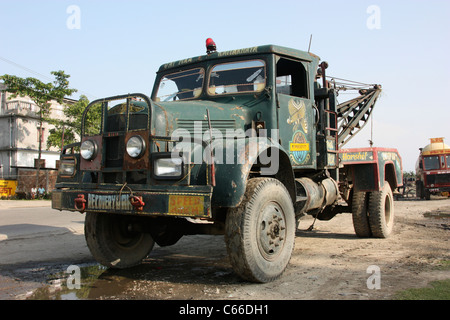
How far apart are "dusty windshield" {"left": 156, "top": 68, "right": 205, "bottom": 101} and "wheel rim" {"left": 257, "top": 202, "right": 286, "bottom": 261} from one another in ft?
6.95

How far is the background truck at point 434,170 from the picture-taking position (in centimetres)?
2106

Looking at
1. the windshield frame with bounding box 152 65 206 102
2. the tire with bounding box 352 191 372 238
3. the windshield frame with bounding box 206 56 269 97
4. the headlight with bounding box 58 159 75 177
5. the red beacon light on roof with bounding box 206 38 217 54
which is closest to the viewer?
the headlight with bounding box 58 159 75 177

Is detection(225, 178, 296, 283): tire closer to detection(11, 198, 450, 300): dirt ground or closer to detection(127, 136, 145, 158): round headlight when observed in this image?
detection(11, 198, 450, 300): dirt ground

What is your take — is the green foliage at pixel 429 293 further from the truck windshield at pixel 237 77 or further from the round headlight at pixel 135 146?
the truck windshield at pixel 237 77

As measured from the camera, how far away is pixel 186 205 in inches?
143

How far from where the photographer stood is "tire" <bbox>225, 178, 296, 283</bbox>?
385cm

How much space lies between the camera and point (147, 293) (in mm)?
3875

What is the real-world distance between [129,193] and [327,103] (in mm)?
4056

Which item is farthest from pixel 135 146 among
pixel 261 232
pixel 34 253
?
pixel 34 253

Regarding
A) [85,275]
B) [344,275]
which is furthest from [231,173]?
[85,275]

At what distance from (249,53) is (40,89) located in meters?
25.3

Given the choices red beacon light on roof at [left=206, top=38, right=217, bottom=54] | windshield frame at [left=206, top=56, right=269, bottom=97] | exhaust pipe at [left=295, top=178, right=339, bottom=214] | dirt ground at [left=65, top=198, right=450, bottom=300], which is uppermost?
red beacon light on roof at [left=206, top=38, right=217, bottom=54]

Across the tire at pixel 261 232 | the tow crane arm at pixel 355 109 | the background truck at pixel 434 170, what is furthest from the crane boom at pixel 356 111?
the background truck at pixel 434 170

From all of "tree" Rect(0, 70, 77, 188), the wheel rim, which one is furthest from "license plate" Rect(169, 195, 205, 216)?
"tree" Rect(0, 70, 77, 188)
